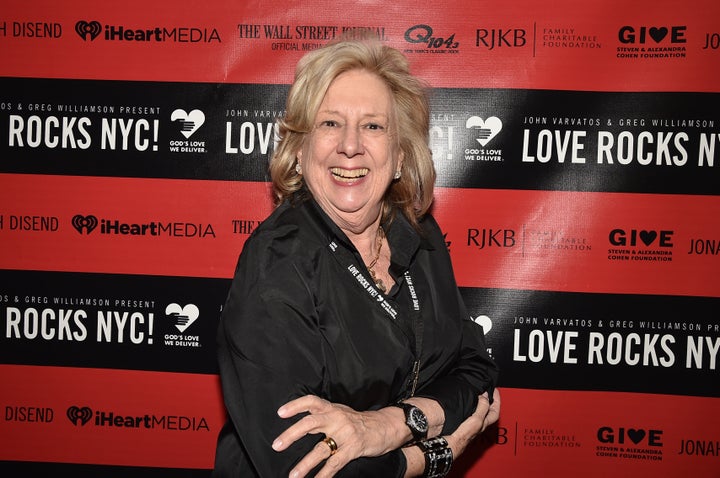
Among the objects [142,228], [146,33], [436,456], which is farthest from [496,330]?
[146,33]

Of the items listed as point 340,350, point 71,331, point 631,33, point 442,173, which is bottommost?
point 71,331

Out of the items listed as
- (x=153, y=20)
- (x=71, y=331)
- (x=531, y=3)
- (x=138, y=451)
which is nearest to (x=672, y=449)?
(x=531, y=3)

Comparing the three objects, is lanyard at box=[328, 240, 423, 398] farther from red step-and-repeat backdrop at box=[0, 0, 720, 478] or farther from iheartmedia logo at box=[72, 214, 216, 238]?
iheartmedia logo at box=[72, 214, 216, 238]

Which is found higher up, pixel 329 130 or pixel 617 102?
pixel 617 102

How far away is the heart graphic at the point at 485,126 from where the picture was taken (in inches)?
96.5

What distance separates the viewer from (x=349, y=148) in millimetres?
1605

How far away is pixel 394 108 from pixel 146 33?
1.26 metres

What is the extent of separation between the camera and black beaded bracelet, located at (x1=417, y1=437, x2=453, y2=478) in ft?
5.09

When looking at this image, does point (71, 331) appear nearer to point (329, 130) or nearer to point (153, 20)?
point (153, 20)

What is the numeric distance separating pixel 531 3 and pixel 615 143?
0.61m

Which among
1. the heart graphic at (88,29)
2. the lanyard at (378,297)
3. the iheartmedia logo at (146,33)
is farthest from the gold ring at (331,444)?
the heart graphic at (88,29)

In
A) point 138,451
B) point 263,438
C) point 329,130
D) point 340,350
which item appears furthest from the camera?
point 138,451

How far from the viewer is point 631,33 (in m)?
2.40

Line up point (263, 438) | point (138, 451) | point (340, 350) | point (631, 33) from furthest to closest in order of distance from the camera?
point (138, 451), point (631, 33), point (340, 350), point (263, 438)
